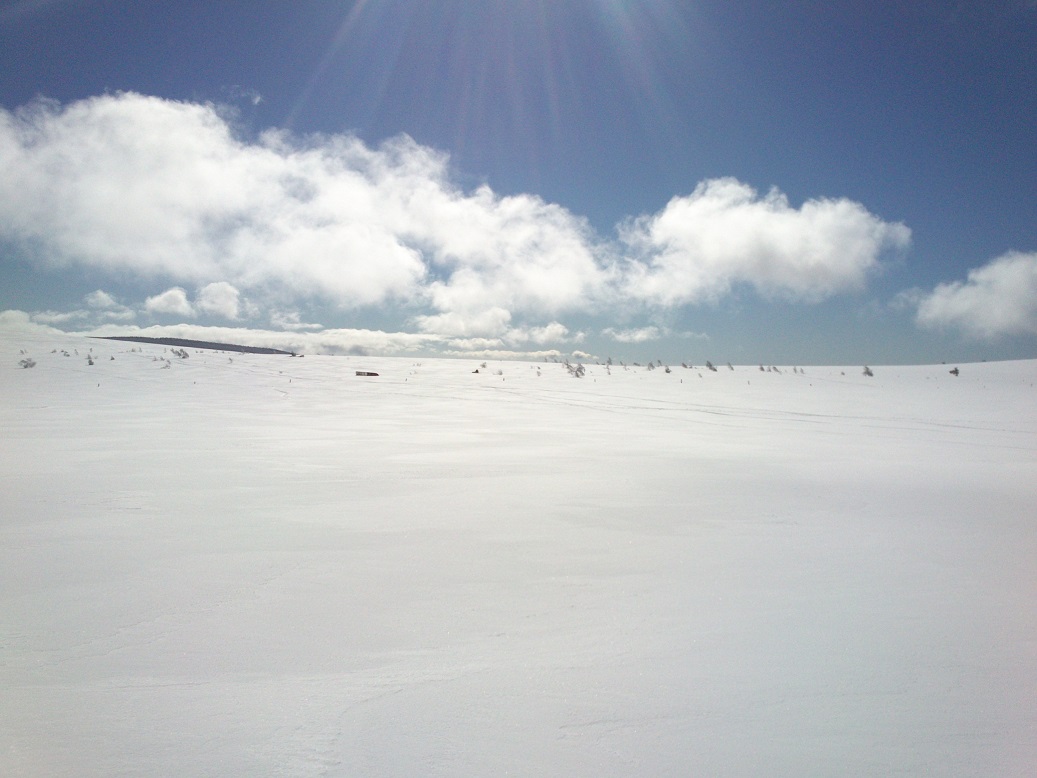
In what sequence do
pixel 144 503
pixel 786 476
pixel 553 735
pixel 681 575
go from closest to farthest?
pixel 553 735, pixel 681 575, pixel 144 503, pixel 786 476

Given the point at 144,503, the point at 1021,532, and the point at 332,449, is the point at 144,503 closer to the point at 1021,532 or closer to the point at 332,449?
the point at 332,449

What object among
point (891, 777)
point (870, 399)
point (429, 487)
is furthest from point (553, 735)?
point (870, 399)

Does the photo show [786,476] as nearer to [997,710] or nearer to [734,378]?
[997,710]

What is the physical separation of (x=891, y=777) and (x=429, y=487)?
107 inches

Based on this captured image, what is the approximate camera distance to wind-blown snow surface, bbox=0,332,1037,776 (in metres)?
1.27

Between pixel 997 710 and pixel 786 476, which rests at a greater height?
pixel 786 476

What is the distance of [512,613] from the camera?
1888 mm

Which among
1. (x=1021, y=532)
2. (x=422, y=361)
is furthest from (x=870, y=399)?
(x=422, y=361)

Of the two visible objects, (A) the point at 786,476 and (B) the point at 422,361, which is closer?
(A) the point at 786,476

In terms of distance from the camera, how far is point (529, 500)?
3307mm

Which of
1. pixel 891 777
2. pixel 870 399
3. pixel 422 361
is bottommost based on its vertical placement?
pixel 891 777

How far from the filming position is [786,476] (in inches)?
161

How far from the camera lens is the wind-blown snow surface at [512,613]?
1.27 metres

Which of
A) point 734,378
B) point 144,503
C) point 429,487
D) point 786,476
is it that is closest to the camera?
point 144,503
